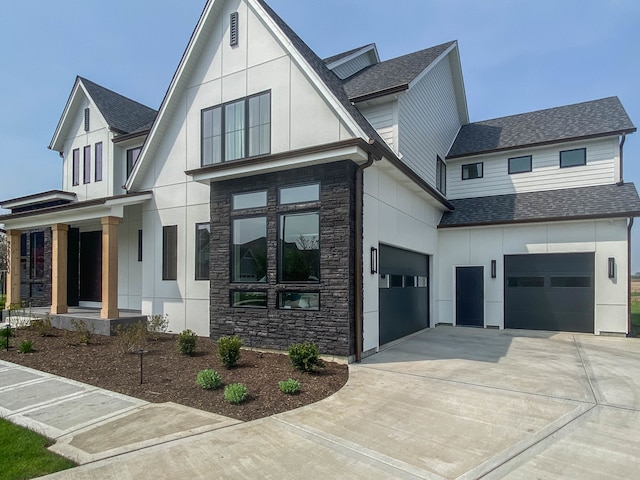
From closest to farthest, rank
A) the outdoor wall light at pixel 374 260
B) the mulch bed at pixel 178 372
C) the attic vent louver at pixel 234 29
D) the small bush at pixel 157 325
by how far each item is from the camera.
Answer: the mulch bed at pixel 178 372, the outdoor wall light at pixel 374 260, the attic vent louver at pixel 234 29, the small bush at pixel 157 325

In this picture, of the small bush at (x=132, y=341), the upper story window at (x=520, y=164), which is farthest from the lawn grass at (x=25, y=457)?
the upper story window at (x=520, y=164)

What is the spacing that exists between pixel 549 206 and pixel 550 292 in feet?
9.48

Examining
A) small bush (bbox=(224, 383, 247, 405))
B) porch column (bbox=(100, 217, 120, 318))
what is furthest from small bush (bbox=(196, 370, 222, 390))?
porch column (bbox=(100, 217, 120, 318))

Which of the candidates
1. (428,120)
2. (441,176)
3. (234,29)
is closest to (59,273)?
(234,29)

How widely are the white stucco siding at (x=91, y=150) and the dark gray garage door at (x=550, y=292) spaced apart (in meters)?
15.2

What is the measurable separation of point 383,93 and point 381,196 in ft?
9.72

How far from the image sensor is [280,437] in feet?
14.4

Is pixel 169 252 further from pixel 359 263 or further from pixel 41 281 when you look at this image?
pixel 41 281

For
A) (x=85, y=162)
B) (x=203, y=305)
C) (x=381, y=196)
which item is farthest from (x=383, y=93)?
(x=85, y=162)

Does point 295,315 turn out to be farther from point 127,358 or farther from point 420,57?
point 420,57

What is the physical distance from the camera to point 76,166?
1614cm

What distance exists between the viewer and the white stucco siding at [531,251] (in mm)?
11672

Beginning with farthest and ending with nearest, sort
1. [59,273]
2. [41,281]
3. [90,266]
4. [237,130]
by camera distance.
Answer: [41,281] → [90,266] → [59,273] → [237,130]

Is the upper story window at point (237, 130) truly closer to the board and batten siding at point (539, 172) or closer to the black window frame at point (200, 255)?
the black window frame at point (200, 255)
